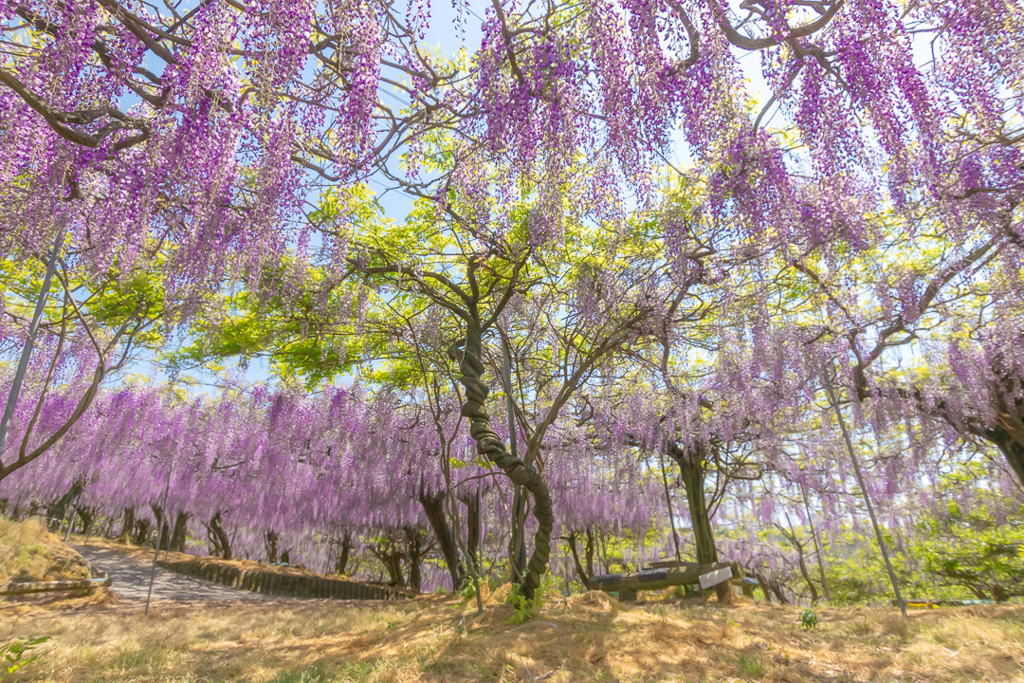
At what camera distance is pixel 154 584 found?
10.3 metres

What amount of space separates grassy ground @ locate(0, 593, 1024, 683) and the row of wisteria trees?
1.01 m

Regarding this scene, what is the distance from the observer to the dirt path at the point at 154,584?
30.0ft

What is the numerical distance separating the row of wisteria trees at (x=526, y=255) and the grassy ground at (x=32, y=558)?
1.99 metres

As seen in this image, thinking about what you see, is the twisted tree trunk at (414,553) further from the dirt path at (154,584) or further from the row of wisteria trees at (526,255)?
the dirt path at (154,584)

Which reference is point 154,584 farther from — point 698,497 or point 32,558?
point 698,497

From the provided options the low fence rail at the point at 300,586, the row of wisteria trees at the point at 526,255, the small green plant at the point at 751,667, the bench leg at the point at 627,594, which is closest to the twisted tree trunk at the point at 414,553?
the row of wisteria trees at the point at 526,255

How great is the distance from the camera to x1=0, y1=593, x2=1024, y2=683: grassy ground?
317 centimetres

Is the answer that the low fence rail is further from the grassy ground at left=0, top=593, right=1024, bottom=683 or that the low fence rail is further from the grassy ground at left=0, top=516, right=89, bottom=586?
the grassy ground at left=0, top=593, right=1024, bottom=683

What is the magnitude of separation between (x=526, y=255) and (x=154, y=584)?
10933 mm

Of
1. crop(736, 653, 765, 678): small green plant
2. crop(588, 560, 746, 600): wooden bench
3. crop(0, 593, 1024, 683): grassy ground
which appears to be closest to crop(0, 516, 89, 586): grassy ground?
crop(0, 593, 1024, 683): grassy ground

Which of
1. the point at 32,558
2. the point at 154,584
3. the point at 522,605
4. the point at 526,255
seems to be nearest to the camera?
the point at 522,605

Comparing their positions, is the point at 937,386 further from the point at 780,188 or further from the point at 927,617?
the point at 780,188

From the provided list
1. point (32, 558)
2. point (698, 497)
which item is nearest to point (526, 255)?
point (698, 497)

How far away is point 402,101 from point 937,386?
29.5 feet
